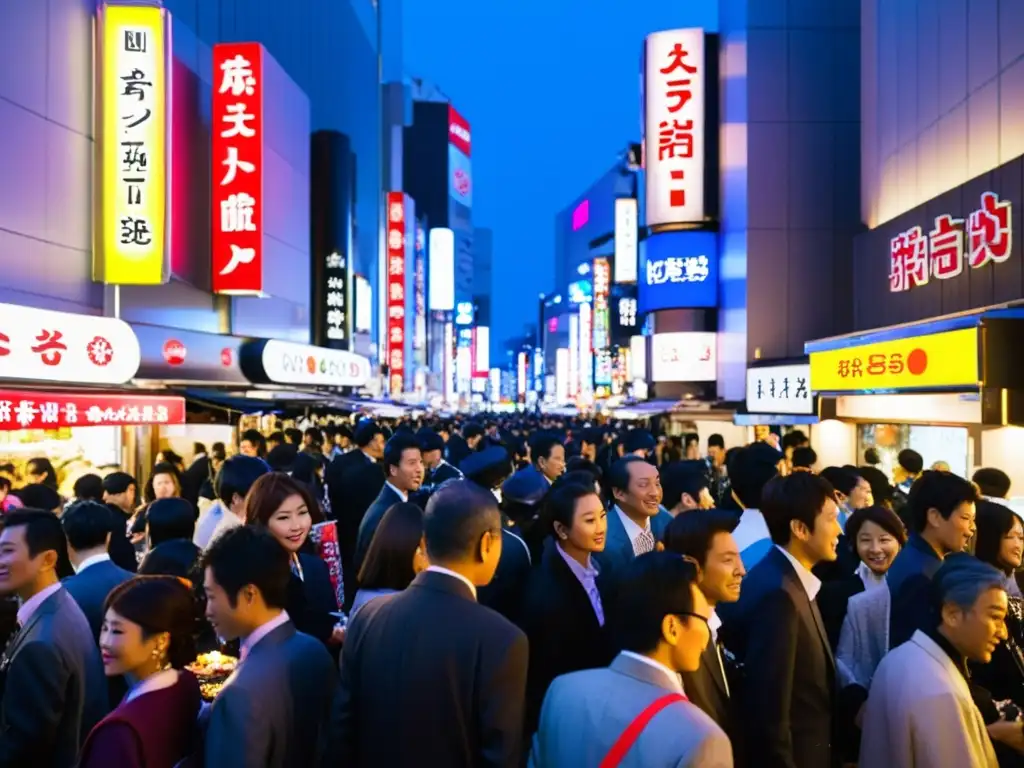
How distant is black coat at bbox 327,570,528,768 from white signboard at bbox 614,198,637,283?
3663 centimetres

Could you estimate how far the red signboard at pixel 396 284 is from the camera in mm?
44188

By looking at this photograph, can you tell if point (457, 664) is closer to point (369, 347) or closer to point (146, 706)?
point (146, 706)

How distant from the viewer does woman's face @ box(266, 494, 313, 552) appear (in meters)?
4.95

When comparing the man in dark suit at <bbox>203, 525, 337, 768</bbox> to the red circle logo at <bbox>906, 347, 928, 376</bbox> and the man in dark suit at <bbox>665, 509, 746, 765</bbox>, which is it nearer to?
the man in dark suit at <bbox>665, 509, 746, 765</bbox>

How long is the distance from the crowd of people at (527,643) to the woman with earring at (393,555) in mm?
11

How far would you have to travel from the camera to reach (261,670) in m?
3.05

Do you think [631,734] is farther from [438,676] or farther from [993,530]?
[993,530]

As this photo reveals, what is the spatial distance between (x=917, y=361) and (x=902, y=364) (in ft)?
1.96

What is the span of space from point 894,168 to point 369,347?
31.9 meters

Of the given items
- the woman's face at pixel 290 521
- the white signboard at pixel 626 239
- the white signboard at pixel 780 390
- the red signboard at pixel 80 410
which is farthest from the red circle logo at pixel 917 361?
the white signboard at pixel 626 239

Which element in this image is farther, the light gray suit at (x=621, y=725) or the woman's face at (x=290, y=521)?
the woman's face at (x=290, y=521)

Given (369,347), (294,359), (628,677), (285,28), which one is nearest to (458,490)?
(628,677)

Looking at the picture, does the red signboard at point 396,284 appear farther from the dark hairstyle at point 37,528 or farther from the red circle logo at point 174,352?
the dark hairstyle at point 37,528

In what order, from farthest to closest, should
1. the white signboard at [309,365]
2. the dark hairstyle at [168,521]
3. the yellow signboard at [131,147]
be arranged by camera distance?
the white signboard at [309,365] → the yellow signboard at [131,147] → the dark hairstyle at [168,521]
